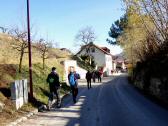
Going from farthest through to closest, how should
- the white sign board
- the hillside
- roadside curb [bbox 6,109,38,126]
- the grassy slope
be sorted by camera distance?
the grassy slope < the hillside < the white sign board < roadside curb [bbox 6,109,38,126]

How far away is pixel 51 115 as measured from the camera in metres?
17.1

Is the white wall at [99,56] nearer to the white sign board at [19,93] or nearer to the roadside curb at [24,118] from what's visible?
the white sign board at [19,93]

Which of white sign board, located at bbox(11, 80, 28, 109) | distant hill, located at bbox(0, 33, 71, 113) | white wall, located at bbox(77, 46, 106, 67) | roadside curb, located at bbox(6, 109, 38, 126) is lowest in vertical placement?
roadside curb, located at bbox(6, 109, 38, 126)

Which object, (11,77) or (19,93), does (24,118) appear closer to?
(19,93)

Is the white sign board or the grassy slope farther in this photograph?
the grassy slope

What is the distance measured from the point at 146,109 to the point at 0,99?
6445 mm

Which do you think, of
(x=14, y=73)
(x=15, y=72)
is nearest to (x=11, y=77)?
(x=14, y=73)

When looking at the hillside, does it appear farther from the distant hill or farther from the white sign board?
the white sign board

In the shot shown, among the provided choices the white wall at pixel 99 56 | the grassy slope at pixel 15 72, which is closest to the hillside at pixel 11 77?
the grassy slope at pixel 15 72

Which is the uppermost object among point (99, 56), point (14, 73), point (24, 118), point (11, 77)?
point (99, 56)

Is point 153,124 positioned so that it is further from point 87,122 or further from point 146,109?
point 146,109

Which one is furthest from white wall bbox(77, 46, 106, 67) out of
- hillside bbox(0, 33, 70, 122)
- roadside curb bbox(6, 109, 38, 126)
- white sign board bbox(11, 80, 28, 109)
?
roadside curb bbox(6, 109, 38, 126)

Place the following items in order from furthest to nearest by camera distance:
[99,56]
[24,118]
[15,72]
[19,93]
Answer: [99,56] < [15,72] < [19,93] < [24,118]

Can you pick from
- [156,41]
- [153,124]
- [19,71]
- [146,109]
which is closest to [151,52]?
[156,41]
